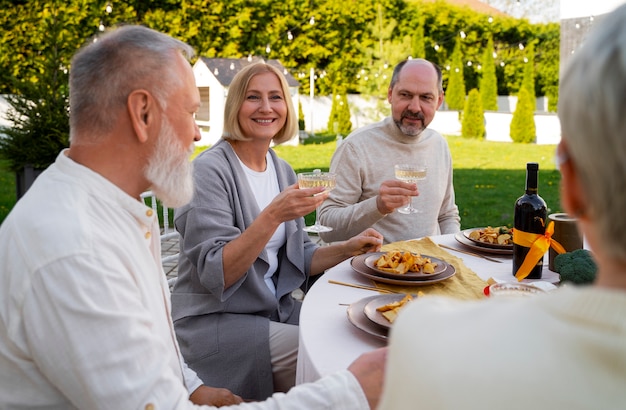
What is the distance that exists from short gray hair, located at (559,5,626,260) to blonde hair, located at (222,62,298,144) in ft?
8.10

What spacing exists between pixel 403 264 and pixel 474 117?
19.7 metres

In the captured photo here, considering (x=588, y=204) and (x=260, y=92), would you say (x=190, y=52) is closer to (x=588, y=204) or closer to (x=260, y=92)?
(x=260, y=92)

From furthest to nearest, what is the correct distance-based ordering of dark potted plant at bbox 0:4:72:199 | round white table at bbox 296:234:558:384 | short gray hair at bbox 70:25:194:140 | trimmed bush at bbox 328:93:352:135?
trimmed bush at bbox 328:93:352:135, dark potted plant at bbox 0:4:72:199, round white table at bbox 296:234:558:384, short gray hair at bbox 70:25:194:140

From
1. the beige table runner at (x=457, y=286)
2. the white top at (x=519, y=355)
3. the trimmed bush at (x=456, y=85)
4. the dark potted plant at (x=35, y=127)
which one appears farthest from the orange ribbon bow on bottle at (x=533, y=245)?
the trimmed bush at (x=456, y=85)

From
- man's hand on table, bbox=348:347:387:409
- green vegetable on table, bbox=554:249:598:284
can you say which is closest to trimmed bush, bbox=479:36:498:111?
green vegetable on table, bbox=554:249:598:284

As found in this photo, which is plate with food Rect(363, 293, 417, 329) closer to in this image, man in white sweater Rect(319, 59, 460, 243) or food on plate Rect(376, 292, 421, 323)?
food on plate Rect(376, 292, 421, 323)

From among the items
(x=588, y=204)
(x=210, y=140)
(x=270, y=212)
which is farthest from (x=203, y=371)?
(x=210, y=140)

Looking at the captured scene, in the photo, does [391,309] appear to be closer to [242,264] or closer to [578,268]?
[578,268]

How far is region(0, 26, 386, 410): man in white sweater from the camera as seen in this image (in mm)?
1284

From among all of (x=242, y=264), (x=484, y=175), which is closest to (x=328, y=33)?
(x=484, y=175)

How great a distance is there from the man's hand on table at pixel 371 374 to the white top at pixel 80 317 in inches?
0.9

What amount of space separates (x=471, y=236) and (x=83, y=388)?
86.3 inches

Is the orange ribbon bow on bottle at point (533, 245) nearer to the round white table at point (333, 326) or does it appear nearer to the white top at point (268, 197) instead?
the round white table at point (333, 326)

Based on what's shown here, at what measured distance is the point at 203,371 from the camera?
261 cm
